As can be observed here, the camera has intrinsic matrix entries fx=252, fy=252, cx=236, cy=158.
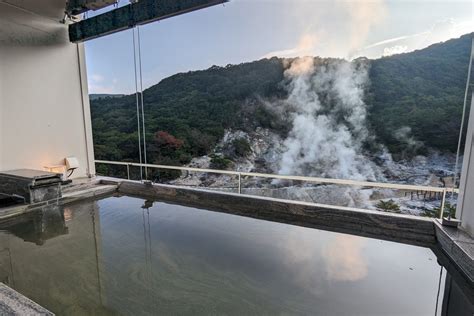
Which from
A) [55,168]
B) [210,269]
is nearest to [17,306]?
[210,269]

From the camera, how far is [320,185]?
736cm

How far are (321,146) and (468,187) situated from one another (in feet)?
20.7

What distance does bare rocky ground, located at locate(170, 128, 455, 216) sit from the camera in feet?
18.1

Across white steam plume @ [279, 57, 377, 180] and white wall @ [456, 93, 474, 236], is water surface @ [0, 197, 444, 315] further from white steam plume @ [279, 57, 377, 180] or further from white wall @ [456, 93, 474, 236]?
white steam plume @ [279, 57, 377, 180]

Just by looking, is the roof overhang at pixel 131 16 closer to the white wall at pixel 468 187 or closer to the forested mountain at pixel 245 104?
the white wall at pixel 468 187

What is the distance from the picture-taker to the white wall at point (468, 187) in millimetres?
2033

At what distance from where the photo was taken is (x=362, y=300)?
1669mm

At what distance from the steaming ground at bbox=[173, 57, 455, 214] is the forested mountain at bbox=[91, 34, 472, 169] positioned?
11.3 inches

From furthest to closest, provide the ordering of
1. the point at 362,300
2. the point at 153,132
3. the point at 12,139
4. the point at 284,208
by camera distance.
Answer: the point at 153,132 → the point at 12,139 → the point at 284,208 → the point at 362,300

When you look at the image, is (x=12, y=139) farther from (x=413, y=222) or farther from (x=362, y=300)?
(x=413, y=222)

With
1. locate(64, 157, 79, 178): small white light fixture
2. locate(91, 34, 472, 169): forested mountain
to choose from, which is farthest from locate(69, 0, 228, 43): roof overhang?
locate(91, 34, 472, 169): forested mountain

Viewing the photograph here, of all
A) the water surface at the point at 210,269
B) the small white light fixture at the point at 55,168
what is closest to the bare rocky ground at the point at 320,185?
the water surface at the point at 210,269

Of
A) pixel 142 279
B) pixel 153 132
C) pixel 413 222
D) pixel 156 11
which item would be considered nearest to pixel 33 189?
pixel 142 279

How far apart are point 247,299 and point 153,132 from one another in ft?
A: 26.6
